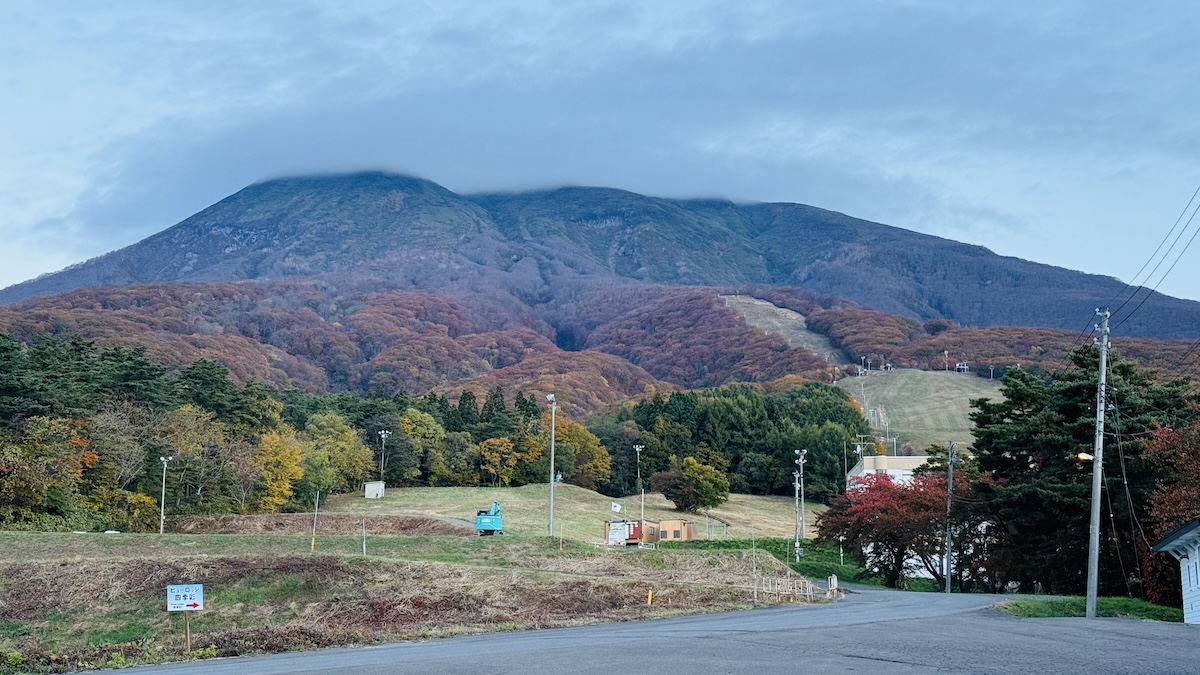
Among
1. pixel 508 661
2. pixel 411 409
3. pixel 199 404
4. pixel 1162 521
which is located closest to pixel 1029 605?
pixel 1162 521

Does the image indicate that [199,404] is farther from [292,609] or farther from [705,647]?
[705,647]

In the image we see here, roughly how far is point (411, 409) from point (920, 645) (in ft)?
274

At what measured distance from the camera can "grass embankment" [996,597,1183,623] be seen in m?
26.9

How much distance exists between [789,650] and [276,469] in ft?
182

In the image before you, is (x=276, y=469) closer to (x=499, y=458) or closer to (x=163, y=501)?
(x=163, y=501)

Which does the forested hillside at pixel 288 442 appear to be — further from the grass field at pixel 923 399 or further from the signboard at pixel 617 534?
the signboard at pixel 617 534

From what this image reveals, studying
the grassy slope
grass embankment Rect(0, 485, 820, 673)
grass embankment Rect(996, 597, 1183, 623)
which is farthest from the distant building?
grass embankment Rect(996, 597, 1183, 623)

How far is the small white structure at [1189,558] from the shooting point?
24500 millimetres

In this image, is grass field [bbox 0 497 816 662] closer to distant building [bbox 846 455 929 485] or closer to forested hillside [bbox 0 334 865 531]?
forested hillside [bbox 0 334 865 531]

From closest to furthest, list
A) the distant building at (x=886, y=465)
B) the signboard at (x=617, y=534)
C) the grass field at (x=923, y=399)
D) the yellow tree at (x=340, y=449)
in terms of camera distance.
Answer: the signboard at (x=617, y=534) < the yellow tree at (x=340, y=449) < the distant building at (x=886, y=465) < the grass field at (x=923, y=399)

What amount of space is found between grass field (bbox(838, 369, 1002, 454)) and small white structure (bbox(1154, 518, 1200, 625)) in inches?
3670

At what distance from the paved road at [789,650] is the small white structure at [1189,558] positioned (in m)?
1.68

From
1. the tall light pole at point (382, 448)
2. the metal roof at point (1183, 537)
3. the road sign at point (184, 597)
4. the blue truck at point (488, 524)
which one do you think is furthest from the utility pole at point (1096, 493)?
the tall light pole at point (382, 448)

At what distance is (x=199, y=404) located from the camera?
238 feet
